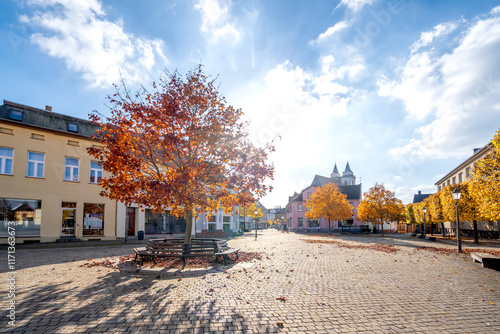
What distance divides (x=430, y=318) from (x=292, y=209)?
6131 cm

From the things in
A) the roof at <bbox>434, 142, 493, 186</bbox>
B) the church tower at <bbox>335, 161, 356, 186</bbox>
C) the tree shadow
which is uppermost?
the church tower at <bbox>335, 161, 356, 186</bbox>

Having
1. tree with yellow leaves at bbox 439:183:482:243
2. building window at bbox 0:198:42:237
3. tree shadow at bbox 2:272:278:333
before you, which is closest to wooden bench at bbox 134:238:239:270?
tree shadow at bbox 2:272:278:333

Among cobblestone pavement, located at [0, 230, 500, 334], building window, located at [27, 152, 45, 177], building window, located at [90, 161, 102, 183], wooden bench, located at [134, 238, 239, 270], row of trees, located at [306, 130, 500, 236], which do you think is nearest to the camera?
cobblestone pavement, located at [0, 230, 500, 334]

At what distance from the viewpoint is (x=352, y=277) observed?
28.3ft

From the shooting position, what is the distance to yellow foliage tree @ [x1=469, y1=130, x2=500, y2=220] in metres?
14.0

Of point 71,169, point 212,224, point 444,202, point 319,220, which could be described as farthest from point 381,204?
point 71,169

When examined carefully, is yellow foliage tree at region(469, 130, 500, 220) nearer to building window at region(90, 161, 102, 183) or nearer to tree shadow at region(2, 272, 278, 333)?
tree shadow at region(2, 272, 278, 333)

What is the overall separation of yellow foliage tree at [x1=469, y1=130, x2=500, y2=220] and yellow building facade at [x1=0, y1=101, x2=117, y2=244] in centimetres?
2546

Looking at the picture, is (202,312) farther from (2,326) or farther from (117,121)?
(117,121)

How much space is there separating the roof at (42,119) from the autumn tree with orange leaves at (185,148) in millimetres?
11525

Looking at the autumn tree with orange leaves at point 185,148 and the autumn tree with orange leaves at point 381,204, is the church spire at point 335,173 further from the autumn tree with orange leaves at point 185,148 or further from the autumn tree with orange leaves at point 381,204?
the autumn tree with orange leaves at point 185,148

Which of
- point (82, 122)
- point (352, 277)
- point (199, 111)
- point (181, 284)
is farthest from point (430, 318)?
point (82, 122)

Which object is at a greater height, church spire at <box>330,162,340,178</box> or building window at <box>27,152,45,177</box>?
church spire at <box>330,162,340,178</box>

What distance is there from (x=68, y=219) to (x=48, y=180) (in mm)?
3214
